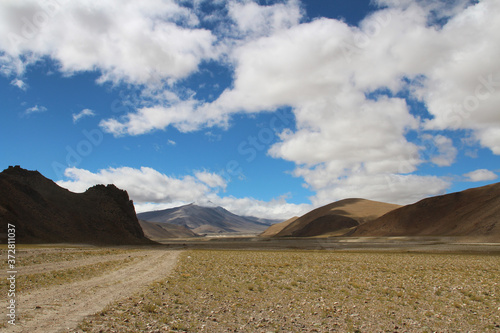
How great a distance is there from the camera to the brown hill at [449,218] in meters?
109

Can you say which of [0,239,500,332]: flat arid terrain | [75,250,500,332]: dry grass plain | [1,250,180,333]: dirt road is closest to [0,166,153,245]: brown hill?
[1,250,180,333]: dirt road

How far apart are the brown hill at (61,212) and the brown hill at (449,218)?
113 metres

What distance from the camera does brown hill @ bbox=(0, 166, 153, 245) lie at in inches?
3349

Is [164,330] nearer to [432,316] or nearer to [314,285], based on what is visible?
[432,316]

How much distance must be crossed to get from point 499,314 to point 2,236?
91.3m

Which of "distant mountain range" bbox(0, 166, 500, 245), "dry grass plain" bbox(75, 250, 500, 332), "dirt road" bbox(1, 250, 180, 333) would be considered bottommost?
"dry grass plain" bbox(75, 250, 500, 332)

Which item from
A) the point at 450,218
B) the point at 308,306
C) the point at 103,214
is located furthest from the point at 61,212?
the point at 450,218

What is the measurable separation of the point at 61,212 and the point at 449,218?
488 feet

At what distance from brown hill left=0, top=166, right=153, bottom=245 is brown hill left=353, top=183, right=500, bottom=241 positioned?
370 ft

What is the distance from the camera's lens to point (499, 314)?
496 inches

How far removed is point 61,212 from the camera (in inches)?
4050

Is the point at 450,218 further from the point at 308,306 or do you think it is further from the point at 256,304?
the point at 256,304

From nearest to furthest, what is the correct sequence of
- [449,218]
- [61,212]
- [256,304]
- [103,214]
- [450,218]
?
1. [256,304]
2. [61,212]
3. [103,214]
4. [450,218]
5. [449,218]

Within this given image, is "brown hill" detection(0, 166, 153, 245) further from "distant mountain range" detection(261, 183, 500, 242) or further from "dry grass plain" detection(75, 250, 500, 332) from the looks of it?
"distant mountain range" detection(261, 183, 500, 242)
